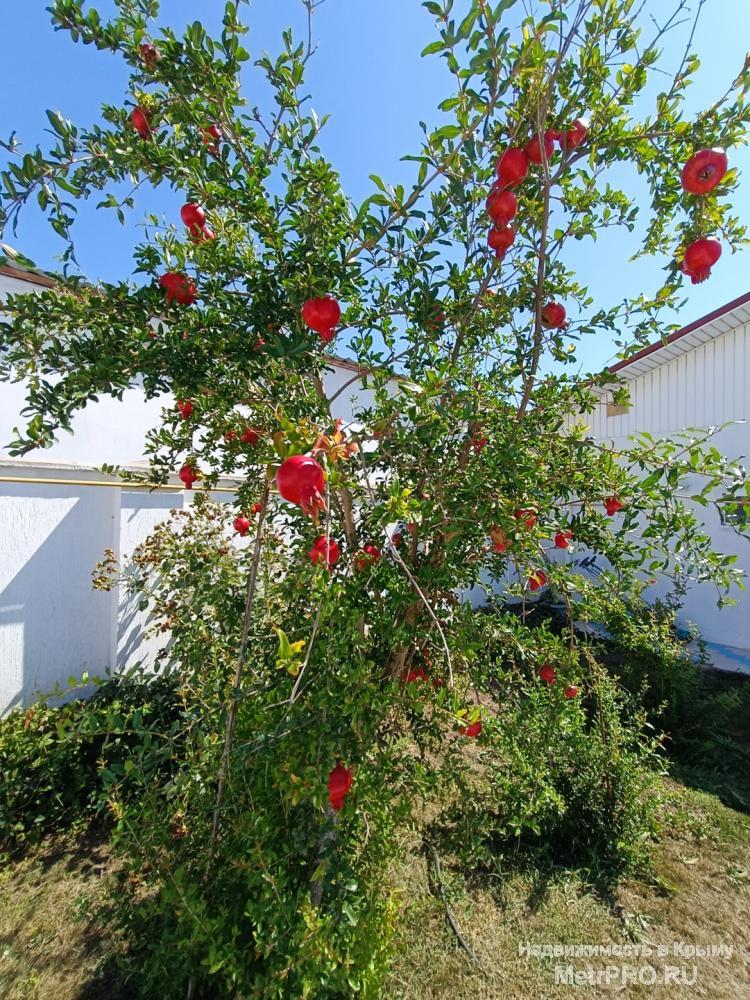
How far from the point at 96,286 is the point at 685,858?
3768 mm

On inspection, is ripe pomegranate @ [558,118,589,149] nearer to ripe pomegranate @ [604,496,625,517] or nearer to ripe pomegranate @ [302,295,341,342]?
ripe pomegranate @ [302,295,341,342]

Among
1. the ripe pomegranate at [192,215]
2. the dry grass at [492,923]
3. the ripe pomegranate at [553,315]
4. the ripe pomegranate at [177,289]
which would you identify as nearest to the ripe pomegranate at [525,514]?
the ripe pomegranate at [553,315]

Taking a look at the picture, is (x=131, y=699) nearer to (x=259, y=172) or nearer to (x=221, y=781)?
(x=221, y=781)

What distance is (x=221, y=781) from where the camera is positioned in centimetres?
144

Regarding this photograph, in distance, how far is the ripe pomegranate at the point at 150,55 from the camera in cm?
131

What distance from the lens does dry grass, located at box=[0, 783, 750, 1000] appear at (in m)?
1.87

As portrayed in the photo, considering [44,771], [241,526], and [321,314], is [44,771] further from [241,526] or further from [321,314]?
[321,314]

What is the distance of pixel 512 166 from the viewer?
126 cm

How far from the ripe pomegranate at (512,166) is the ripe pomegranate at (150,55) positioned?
0.97 metres

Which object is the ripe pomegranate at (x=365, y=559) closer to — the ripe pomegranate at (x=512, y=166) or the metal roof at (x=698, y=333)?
the ripe pomegranate at (x=512, y=166)

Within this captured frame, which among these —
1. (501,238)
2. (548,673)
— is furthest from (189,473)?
(548,673)

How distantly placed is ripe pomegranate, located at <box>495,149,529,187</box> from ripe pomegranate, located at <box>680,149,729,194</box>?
422 millimetres

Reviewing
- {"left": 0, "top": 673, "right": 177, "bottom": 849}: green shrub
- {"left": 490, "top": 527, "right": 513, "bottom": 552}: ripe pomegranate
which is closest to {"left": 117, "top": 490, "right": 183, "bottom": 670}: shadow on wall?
{"left": 0, "top": 673, "right": 177, "bottom": 849}: green shrub

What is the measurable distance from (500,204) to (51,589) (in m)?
3.48
